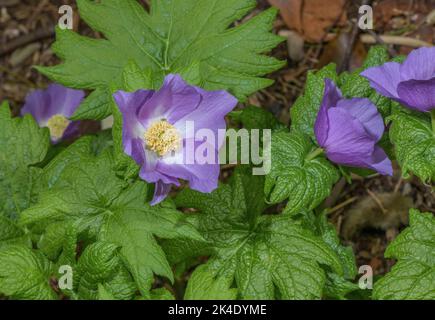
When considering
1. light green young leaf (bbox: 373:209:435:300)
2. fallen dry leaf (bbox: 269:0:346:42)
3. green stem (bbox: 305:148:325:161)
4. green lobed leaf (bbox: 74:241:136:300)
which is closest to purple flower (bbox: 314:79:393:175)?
green stem (bbox: 305:148:325:161)

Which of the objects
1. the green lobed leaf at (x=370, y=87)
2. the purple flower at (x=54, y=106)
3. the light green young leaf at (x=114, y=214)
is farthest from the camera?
the purple flower at (x=54, y=106)

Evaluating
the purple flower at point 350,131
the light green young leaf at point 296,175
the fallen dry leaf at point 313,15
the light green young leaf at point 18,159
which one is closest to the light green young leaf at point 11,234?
the light green young leaf at point 18,159

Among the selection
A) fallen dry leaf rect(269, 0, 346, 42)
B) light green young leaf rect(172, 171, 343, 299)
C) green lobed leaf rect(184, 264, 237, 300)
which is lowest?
green lobed leaf rect(184, 264, 237, 300)

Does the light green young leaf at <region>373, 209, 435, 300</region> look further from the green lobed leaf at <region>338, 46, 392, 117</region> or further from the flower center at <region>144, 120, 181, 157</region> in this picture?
the flower center at <region>144, 120, 181, 157</region>

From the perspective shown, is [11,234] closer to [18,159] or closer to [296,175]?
[18,159]

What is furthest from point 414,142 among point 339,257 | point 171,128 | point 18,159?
point 18,159

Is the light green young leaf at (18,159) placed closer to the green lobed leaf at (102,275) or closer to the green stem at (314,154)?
the green lobed leaf at (102,275)
